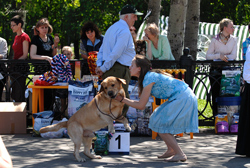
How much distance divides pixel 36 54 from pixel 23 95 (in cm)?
88

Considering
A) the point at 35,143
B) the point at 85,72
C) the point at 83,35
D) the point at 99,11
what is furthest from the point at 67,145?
the point at 99,11

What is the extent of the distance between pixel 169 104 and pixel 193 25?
524 centimetres

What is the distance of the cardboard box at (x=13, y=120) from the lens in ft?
26.1

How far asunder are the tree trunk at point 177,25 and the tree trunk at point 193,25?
1.15 meters

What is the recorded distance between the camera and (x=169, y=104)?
5.72m

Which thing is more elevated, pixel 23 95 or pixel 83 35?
pixel 83 35

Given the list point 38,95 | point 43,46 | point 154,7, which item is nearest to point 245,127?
point 38,95

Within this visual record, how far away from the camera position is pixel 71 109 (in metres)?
7.82

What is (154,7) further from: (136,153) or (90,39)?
(136,153)

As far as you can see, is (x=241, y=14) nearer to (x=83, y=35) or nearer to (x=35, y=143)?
(x=83, y=35)

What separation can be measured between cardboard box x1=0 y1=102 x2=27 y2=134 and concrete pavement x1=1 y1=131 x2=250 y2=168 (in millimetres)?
241

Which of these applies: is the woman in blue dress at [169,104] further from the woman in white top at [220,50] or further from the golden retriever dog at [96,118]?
the woman in white top at [220,50]

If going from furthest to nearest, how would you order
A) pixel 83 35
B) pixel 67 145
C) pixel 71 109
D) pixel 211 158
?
1. pixel 83 35
2. pixel 71 109
3. pixel 67 145
4. pixel 211 158

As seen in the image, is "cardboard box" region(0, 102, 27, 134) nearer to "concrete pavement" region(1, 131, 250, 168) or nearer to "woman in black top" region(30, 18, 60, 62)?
"concrete pavement" region(1, 131, 250, 168)
